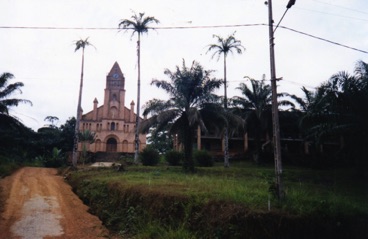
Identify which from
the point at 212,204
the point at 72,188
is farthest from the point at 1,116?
the point at 212,204

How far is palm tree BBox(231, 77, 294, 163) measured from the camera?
28031 mm

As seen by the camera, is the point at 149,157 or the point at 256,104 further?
the point at 256,104

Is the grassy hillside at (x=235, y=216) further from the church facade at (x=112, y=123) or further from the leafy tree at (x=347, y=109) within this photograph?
the church facade at (x=112, y=123)

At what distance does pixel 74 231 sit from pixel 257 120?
72.1 feet

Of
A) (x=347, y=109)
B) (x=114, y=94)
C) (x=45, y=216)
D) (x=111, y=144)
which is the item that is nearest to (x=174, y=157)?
(x=347, y=109)

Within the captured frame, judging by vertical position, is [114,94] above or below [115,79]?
below

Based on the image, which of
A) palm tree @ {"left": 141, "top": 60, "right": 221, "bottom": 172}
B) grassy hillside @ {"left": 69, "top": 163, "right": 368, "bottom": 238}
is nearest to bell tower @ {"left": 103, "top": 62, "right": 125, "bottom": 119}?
palm tree @ {"left": 141, "top": 60, "right": 221, "bottom": 172}

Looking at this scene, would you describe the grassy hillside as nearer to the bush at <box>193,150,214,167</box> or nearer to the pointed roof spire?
the bush at <box>193,150,214,167</box>

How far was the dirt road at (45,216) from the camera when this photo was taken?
9164 millimetres

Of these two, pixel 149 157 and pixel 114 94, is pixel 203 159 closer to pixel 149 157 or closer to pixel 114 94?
pixel 149 157

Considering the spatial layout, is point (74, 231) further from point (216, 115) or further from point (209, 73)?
point (209, 73)

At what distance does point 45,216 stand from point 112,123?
1334 inches

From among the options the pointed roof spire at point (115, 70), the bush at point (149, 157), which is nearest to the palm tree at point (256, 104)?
the bush at point (149, 157)

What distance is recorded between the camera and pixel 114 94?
152 ft
